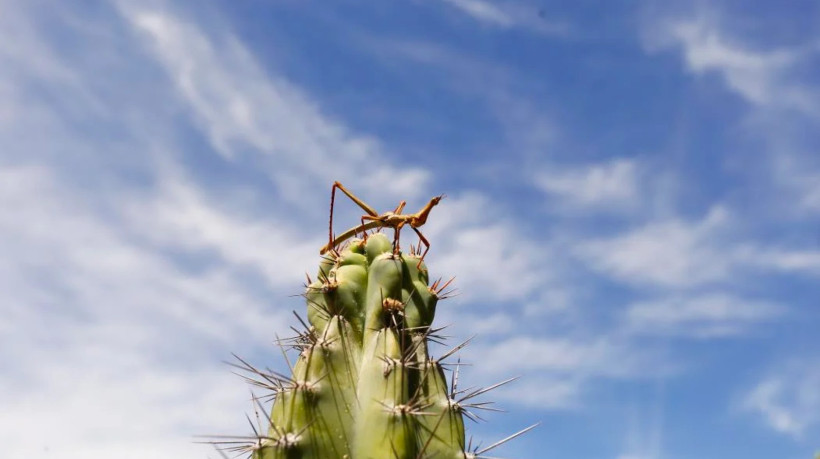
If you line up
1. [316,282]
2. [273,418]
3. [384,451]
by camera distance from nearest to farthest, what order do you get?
[384,451], [273,418], [316,282]

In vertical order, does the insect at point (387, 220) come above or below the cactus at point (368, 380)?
above

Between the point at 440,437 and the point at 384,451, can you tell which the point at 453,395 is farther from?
the point at 384,451

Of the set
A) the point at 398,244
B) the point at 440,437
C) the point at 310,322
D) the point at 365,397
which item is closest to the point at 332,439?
the point at 365,397

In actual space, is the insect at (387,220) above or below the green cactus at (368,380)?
above

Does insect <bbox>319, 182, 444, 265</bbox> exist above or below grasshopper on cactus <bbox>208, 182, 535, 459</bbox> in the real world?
above
